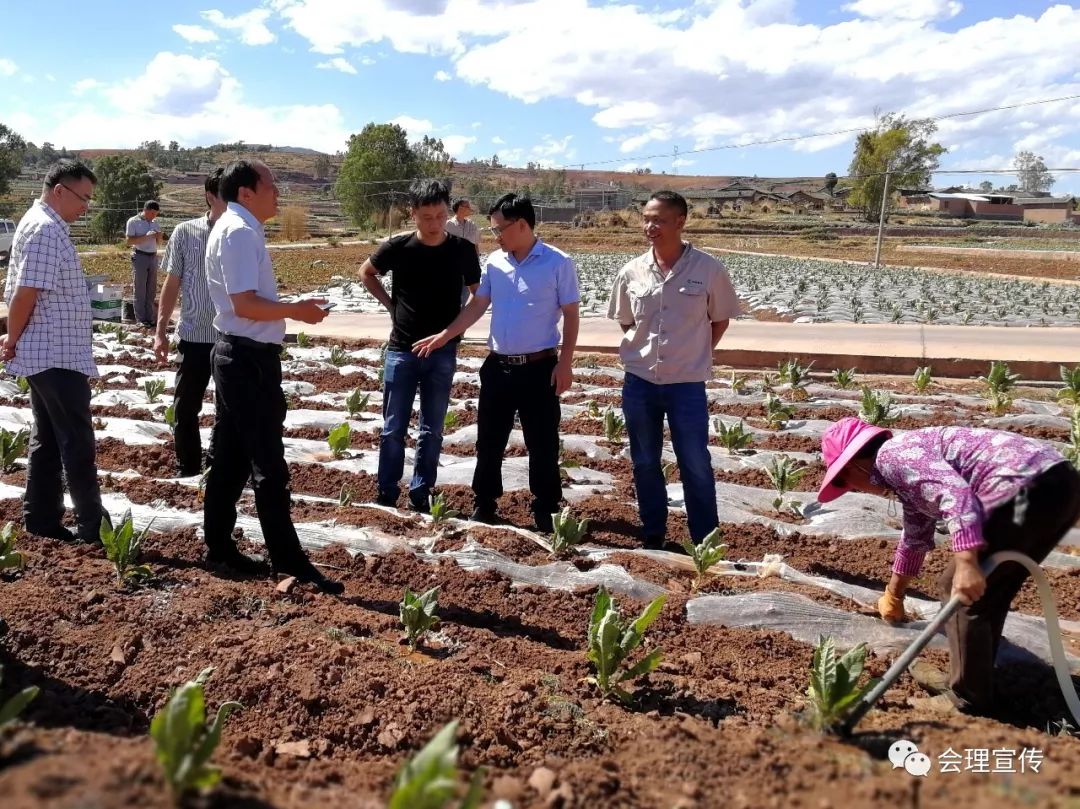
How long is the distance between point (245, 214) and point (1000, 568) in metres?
3.02

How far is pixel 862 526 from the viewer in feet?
15.0

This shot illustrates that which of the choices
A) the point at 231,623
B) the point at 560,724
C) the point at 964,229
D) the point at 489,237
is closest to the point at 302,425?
the point at 231,623

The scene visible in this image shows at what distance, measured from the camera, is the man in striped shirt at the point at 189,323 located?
4.70 meters

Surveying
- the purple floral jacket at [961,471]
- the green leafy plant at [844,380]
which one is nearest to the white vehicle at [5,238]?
the green leafy plant at [844,380]

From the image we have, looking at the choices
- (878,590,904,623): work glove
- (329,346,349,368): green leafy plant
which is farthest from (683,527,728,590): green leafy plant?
(329,346,349,368): green leafy plant

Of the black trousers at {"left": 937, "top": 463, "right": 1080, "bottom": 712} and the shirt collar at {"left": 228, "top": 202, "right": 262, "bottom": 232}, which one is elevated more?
the shirt collar at {"left": 228, "top": 202, "right": 262, "bottom": 232}

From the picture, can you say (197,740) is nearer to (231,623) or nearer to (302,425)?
(231,623)

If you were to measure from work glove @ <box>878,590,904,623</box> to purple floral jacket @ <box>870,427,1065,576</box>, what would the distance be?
44cm

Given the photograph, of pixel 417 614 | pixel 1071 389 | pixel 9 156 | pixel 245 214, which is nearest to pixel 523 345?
pixel 245 214

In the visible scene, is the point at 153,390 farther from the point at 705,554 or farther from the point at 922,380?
→ the point at 922,380

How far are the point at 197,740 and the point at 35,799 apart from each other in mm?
421

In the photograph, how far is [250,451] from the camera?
3.46 m

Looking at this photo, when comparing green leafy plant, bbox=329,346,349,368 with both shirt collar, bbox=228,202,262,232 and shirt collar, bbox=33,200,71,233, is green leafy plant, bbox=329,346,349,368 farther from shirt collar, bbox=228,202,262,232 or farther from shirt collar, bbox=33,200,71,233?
shirt collar, bbox=228,202,262,232

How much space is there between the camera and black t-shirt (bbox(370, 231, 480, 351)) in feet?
14.8
